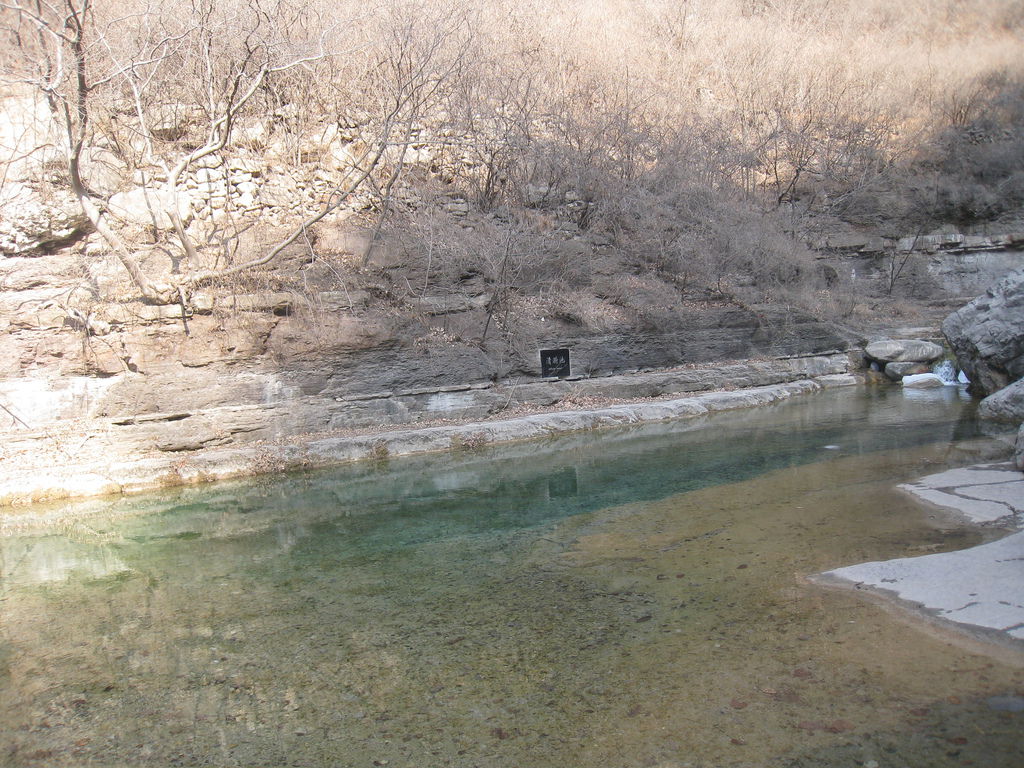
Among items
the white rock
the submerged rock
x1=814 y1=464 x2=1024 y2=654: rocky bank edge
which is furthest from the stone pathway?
the white rock

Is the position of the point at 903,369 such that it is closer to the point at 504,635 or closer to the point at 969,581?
the point at 969,581

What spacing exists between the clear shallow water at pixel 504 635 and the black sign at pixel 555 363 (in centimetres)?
592

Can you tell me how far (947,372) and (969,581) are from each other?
45.8ft

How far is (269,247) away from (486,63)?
31.9 ft

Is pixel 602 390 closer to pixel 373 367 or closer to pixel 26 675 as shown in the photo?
pixel 373 367

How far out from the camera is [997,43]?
29094 mm

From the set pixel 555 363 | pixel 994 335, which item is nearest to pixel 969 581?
pixel 994 335

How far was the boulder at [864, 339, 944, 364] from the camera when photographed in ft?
54.4

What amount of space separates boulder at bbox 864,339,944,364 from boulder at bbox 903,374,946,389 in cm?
109

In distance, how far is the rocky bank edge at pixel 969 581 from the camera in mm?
3439

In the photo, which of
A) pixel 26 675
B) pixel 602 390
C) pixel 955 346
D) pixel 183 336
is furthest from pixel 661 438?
pixel 26 675

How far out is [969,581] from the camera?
3.85 m

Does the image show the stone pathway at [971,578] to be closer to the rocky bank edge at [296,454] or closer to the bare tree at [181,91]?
the rocky bank edge at [296,454]

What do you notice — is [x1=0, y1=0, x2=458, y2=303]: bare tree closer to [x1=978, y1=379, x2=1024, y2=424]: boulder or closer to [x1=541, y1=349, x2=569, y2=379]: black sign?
[x1=541, y1=349, x2=569, y2=379]: black sign
